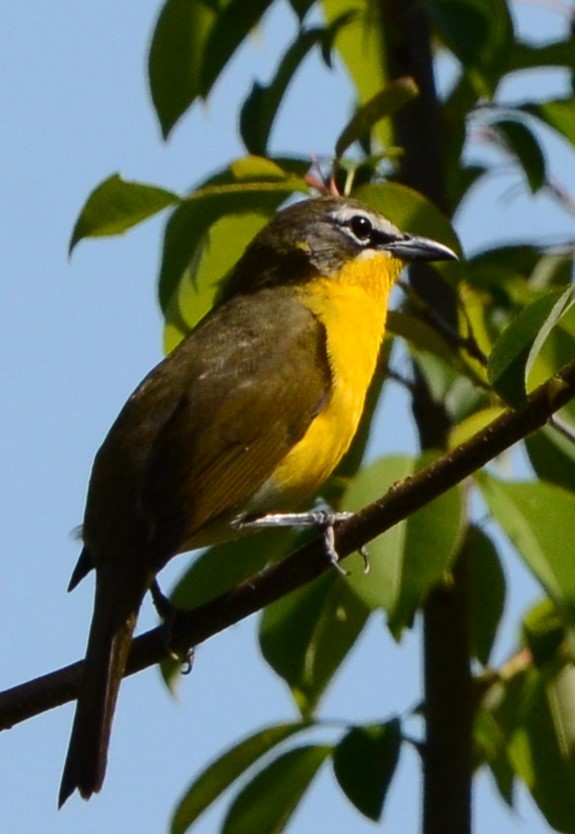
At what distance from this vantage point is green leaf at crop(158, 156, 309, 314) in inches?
163

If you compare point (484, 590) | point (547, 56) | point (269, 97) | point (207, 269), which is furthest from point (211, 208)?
point (484, 590)

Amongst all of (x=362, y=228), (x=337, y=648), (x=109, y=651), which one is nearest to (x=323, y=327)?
(x=362, y=228)

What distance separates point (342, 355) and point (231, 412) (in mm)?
406

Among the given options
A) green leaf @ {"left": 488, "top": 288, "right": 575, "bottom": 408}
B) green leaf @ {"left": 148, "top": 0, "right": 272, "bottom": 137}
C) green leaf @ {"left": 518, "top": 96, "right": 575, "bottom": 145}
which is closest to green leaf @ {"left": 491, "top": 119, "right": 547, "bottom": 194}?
green leaf @ {"left": 518, "top": 96, "right": 575, "bottom": 145}

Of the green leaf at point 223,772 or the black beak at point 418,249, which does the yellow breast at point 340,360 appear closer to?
the black beak at point 418,249

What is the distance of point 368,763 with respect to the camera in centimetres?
390

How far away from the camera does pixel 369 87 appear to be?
480cm

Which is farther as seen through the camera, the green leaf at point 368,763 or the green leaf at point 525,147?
the green leaf at point 525,147

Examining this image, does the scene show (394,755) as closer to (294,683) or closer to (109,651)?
(294,683)

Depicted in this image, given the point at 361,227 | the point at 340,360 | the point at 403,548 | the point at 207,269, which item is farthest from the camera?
the point at 361,227

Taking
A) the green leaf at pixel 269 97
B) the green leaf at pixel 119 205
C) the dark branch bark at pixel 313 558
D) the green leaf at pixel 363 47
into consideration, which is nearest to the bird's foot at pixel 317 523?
the dark branch bark at pixel 313 558

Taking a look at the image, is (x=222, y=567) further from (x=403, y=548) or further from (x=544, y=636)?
(x=544, y=636)

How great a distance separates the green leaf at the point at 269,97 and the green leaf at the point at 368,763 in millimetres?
1424

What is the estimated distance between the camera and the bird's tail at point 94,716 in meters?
3.64
